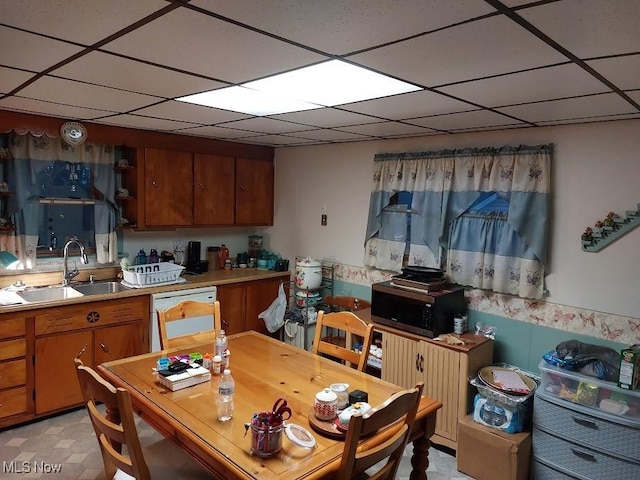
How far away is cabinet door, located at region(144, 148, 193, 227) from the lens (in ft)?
12.9

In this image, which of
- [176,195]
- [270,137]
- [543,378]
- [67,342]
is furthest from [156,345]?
[543,378]

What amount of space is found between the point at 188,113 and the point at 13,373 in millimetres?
2131

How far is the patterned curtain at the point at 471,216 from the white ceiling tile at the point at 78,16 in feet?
8.38

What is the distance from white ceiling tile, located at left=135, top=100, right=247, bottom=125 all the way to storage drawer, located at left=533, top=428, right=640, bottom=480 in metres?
2.68

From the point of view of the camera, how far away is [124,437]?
1588 millimetres

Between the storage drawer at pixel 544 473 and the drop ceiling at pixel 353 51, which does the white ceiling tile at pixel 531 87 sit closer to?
the drop ceiling at pixel 353 51

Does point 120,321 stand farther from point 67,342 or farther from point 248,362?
point 248,362

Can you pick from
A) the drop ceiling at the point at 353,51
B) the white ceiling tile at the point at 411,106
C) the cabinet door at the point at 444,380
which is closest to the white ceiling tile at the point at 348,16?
the drop ceiling at the point at 353,51

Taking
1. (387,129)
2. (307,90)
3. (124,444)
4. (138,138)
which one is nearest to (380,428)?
(124,444)

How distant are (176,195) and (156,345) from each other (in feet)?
4.33

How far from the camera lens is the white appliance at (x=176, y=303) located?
12.2ft

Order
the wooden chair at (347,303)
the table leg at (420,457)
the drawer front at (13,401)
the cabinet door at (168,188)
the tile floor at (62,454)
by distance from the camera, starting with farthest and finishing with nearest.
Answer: the wooden chair at (347,303) → the cabinet door at (168,188) → the drawer front at (13,401) → the tile floor at (62,454) → the table leg at (420,457)

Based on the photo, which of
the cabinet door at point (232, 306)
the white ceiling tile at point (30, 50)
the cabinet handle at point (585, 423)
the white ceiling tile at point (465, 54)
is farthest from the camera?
the cabinet door at point (232, 306)

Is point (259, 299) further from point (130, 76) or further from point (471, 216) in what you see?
point (130, 76)
